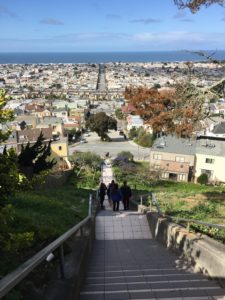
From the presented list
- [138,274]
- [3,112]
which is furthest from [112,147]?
[3,112]

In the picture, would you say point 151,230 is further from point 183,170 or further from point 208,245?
point 183,170

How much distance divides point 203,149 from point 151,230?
3048 cm

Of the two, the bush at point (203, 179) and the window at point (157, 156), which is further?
the window at point (157, 156)

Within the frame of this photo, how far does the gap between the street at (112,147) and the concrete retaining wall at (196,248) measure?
44.9 metres

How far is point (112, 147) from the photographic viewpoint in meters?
61.6

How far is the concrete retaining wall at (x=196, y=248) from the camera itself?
5.44 metres

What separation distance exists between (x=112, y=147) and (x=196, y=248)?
55.4 meters

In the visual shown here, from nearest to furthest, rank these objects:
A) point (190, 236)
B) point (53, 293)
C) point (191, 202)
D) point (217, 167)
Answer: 1. point (53, 293)
2. point (190, 236)
3. point (191, 202)
4. point (217, 167)

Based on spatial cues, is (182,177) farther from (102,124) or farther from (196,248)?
(196,248)

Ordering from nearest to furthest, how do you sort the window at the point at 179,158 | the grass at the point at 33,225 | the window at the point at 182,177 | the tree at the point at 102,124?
1. the grass at the point at 33,225
2. the window at the point at 182,177
3. the window at the point at 179,158
4. the tree at the point at 102,124

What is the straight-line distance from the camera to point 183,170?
39.4 metres

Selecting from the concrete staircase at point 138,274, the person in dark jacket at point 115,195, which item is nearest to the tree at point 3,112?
the concrete staircase at point 138,274

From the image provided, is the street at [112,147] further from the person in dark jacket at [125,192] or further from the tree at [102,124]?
the person in dark jacket at [125,192]

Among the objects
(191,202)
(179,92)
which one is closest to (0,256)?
(179,92)
